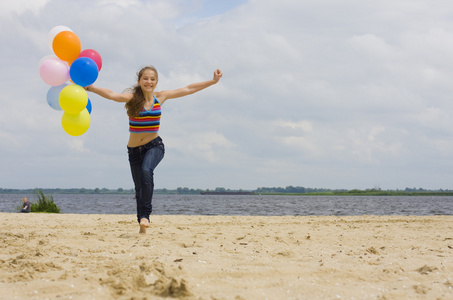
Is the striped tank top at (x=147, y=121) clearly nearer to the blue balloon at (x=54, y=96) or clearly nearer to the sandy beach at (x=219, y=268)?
Result: the blue balloon at (x=54, y=96)

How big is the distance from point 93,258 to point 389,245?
3.65 metres

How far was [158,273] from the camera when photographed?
3311mm

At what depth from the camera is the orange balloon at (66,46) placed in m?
6.01

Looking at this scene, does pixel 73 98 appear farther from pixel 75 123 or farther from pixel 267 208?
pixel 267 208

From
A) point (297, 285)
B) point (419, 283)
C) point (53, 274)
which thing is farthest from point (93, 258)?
point (419, 283)

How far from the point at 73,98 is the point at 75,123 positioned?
50cm

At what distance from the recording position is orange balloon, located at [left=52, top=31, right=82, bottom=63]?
601 centimetres

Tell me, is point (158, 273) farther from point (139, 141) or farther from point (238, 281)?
point (139, 141)

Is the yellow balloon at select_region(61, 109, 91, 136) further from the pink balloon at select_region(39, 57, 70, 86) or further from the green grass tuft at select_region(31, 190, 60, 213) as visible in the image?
the green grass tuft at select_region(31, 190, 60, 213)

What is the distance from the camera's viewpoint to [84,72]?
5.64 metres

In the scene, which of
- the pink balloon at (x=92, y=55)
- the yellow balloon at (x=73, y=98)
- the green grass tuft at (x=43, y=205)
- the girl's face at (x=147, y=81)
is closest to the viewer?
the yellow balloon at (x=73, y=98)

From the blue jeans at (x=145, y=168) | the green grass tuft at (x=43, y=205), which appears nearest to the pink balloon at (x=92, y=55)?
the blue jeans at (x=145, y=168)

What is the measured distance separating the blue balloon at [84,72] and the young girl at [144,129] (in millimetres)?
115

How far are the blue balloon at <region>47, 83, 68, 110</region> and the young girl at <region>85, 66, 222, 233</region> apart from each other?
2.39ft
